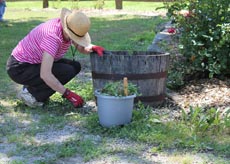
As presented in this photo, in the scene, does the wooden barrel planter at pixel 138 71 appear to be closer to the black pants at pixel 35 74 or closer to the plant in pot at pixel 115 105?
the black pants at pixel 35 74

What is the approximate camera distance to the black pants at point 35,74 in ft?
15.2

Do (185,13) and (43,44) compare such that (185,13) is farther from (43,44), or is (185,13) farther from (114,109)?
(114,109)

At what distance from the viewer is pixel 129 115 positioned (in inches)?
157

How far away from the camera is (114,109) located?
3914mm

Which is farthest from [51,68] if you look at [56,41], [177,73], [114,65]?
[177,73]

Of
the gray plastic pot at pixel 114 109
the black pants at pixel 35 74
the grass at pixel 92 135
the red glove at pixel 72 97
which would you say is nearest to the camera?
the grass at pixel 92 135

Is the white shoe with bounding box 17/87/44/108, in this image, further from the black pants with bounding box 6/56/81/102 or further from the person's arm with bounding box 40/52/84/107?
the person's arm with bounding box 40/52/84/107

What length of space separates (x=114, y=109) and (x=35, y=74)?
1083mm

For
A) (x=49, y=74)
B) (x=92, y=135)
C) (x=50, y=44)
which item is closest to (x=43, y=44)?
(x=50, y=44)

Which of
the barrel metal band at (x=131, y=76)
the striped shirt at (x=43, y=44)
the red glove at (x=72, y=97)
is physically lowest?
the red glove at (x=72, y=97)

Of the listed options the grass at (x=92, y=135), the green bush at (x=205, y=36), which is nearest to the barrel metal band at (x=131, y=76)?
the grass at (x=92, y=135)

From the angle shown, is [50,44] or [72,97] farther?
[72,97]

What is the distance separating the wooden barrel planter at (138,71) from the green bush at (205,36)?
0.68m

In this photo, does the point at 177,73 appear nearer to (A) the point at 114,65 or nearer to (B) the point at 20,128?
(A) the point at 114,65
